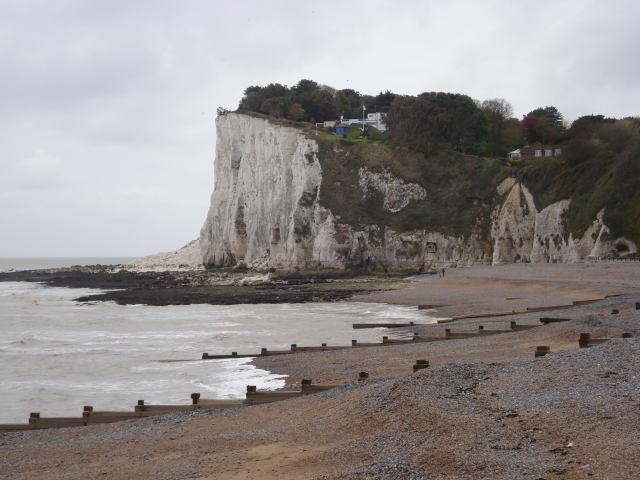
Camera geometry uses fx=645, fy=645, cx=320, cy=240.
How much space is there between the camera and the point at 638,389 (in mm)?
6242

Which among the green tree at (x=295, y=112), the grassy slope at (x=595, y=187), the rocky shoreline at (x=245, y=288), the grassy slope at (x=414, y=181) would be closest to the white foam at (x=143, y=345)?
the rocky shoreline at (x=245, y=288)

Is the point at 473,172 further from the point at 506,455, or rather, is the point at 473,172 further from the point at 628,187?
the point at 506,455

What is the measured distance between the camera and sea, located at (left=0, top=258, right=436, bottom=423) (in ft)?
42.6

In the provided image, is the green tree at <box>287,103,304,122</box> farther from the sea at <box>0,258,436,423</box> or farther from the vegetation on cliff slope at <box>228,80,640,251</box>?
the sea at <box>0,258,436,423</box>

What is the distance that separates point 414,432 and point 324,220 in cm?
4982

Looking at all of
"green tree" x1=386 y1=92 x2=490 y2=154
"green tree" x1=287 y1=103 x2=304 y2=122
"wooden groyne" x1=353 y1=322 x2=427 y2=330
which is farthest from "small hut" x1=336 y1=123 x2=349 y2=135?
"wooden groyne" x1=353 y1=322 x2=427 y2=330

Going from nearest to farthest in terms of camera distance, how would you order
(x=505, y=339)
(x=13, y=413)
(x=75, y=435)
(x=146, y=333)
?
(x=75, y=435), (x=13, y=413), (x=505, y=339), (x=146, y=333)

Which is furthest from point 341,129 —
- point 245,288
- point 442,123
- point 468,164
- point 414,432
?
point 414,432

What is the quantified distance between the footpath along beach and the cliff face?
116 ft

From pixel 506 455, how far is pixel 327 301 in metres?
27.5

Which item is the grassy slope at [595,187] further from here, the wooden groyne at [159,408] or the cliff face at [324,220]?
the wooden groyne at [159,408]

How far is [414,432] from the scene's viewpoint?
6156mm

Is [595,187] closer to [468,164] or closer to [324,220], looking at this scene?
[468,164]

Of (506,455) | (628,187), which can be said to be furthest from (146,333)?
(628,187)
